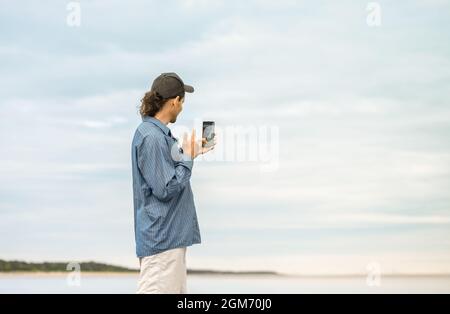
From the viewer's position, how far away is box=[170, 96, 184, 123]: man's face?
4840 mm

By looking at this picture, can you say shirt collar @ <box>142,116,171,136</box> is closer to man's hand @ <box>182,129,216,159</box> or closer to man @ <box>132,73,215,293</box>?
man @ <box>132,73,215,293</box>

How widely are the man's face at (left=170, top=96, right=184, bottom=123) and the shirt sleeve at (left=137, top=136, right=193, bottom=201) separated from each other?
308 mm

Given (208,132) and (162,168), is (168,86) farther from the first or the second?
(162,168)

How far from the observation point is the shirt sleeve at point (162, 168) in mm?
4523

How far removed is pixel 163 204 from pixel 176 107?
777mm

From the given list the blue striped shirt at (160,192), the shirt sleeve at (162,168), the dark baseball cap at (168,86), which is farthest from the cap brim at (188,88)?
the shirt sleeve at (162,168)

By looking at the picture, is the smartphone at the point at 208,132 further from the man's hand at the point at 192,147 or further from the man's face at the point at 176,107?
the man's face at the point at 176,107

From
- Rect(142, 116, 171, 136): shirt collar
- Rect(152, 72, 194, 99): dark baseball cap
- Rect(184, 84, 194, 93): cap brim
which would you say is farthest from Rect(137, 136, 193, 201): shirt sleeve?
Rect(184, 84, 194, 93): cap brim

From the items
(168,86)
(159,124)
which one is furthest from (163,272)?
(168,86)
